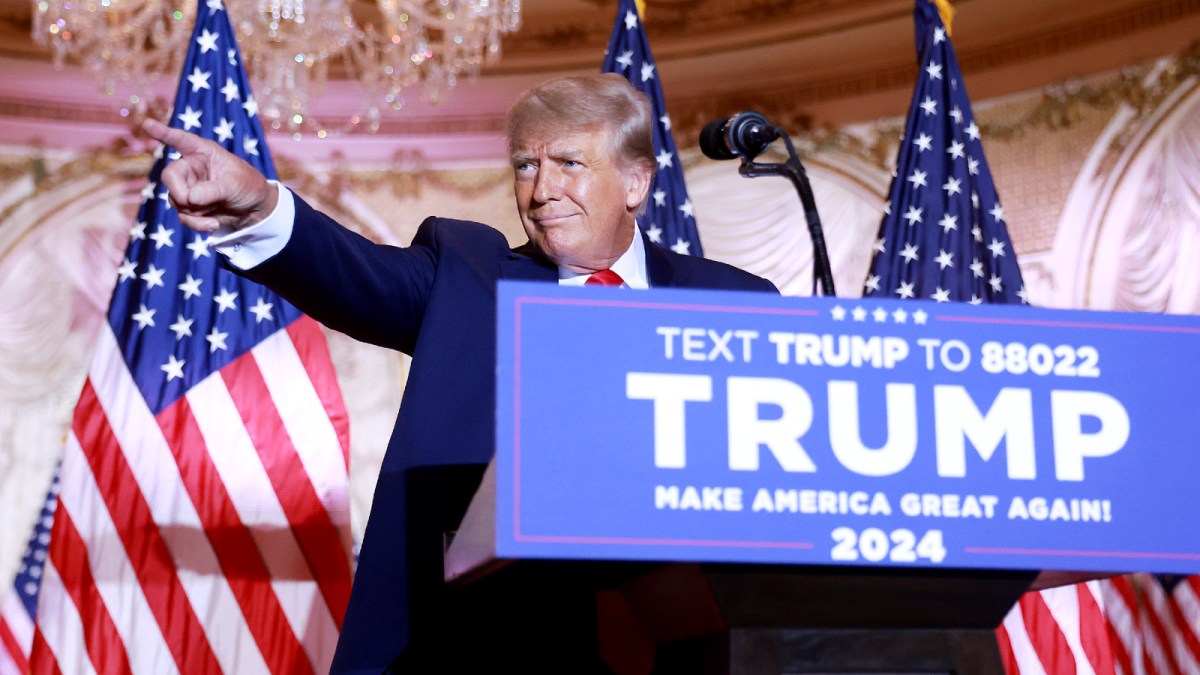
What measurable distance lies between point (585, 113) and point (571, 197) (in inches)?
5.4

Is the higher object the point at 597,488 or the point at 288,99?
the point at 288,99

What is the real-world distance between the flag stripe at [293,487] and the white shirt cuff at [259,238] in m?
2.01

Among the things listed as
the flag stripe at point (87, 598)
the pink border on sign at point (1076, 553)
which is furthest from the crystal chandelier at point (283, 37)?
the pink border on sign at point (1076, 553)

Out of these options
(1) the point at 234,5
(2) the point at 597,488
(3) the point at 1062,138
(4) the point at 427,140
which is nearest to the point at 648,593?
(2) the point at 597,488

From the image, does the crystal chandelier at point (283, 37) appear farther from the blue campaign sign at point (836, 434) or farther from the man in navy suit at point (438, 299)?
the blue campaign sign at point (836, 434)

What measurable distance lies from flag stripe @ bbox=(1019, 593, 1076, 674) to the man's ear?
2.25 meters

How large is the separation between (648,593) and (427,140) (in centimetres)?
666

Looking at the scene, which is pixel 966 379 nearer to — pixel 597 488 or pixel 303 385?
pixel 597 488

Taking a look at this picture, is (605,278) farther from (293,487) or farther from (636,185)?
(293,487)

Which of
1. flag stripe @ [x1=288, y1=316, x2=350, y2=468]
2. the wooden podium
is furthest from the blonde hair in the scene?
flag stripe @ [x1=288, y1=316, x2=350, y2=468]

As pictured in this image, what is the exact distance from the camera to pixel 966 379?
4.44 ft

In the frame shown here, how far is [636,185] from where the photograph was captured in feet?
7.47

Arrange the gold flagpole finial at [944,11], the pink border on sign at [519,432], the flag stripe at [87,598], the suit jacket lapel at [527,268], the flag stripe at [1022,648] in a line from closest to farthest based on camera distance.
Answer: the pink border on sign at [519,432]
the suit jacket lapel at [527,268]
the flag stripe at [87,598]
the flag stripe at [1022,648]
the gold flagpole finial at [944,11]

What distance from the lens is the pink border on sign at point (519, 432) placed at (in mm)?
1217
